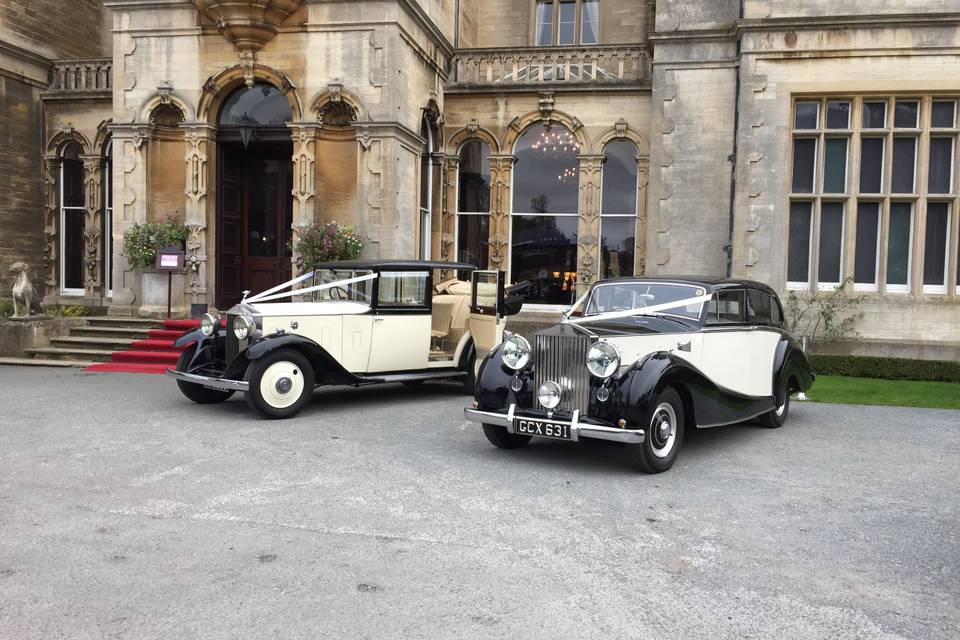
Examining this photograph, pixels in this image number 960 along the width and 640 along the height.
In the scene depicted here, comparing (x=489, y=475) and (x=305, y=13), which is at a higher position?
(x=305, y=13)

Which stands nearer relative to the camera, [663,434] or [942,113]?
[663,434]

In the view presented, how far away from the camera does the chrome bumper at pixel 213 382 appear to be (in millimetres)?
7537

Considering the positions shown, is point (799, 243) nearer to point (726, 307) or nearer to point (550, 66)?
point (550, 66)

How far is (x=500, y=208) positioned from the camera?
15664 millimetres

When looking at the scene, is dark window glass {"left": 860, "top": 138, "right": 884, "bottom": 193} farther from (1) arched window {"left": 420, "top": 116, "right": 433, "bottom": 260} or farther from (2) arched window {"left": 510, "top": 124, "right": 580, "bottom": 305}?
(1) arched window {"left": 420, "top": 116, "right": 433, "bottom": 260}

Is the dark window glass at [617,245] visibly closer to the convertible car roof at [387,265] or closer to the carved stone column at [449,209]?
the carved stone column at [449,209]

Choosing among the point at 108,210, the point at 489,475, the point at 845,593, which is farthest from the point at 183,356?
the point at 108,210

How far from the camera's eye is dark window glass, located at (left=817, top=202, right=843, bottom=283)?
13.1 meters

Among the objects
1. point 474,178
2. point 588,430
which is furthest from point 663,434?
point 474,178

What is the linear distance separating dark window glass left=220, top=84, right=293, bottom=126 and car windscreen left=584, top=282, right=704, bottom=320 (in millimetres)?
8679

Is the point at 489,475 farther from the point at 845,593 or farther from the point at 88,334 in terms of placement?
the point at 88,334

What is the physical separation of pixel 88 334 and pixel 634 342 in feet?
34.3

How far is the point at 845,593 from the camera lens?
3561 millimetres

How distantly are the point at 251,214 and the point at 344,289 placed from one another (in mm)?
6667
